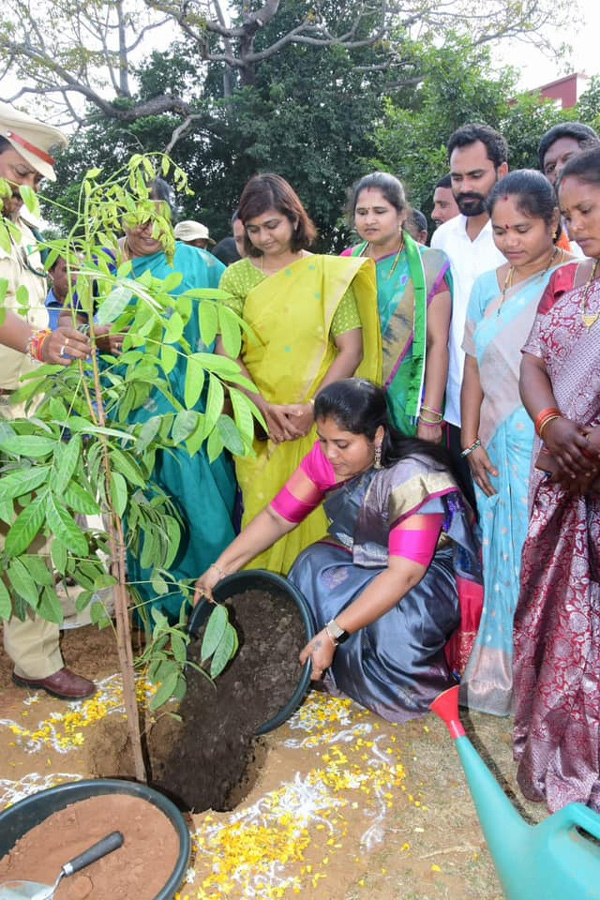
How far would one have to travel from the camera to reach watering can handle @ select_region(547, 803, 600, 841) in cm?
99

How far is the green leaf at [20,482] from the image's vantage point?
1184 millimetres

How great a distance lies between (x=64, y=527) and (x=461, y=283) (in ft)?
7.71

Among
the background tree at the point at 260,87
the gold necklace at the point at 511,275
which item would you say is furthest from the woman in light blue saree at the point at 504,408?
the background tree at the point at 260,87

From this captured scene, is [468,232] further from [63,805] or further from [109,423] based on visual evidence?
[63,805]

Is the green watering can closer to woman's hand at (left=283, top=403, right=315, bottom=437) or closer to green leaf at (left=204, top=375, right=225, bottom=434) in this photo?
green leaf at (left=204, top=375, right=225, bottom=434)

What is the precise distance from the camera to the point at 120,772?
6.93 feet

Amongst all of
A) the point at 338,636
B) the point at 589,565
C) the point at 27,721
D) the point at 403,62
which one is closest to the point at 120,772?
the point at 27,721

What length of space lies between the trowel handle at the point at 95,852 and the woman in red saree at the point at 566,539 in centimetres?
114

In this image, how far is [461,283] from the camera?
307 centimetres

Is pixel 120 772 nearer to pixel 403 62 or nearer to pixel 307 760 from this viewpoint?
pixel 307 760

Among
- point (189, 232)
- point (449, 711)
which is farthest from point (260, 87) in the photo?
point (449, 711)

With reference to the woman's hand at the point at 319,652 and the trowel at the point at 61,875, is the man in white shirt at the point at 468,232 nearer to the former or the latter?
the woman's hand at the point at 319,652

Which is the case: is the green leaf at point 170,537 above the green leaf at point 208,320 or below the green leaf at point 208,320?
below

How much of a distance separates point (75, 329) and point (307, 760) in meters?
1.39
